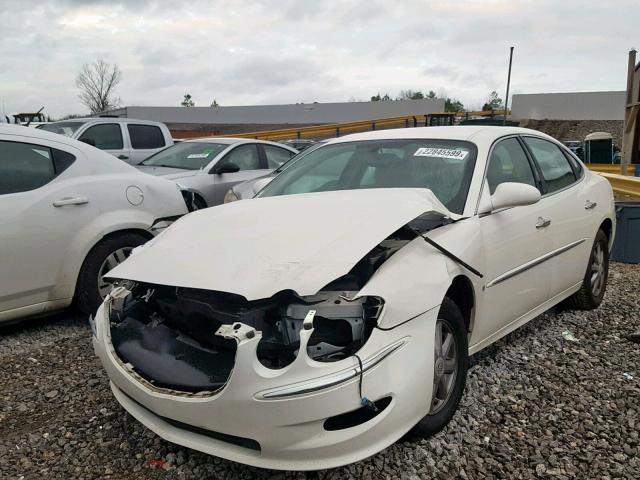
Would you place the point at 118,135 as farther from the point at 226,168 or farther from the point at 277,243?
the point at 277,243

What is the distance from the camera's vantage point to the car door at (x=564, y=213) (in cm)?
383

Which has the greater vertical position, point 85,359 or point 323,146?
point 323,146

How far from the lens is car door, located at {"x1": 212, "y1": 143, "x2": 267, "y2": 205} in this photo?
301 inches

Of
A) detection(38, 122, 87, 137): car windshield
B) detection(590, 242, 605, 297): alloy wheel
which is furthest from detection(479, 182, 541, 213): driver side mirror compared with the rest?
detection(38, 122, 87, 137): car windshield

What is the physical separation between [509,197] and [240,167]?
18.6ft

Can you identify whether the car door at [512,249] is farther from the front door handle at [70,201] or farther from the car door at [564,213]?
the front door handle at [70,201]

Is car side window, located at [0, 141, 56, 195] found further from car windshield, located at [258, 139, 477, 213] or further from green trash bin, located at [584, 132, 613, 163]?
green trash bin, located at [584, 132, 613, 163]

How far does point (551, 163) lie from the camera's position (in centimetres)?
422

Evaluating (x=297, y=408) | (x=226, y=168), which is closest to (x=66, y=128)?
(x=226, y=168)

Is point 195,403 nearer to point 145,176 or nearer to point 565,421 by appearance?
point 565,421

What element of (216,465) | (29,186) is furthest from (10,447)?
(29,186)

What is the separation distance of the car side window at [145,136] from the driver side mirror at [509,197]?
9.11 metres

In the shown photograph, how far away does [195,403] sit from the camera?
7.00 feet

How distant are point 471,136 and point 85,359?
2.98 meters
